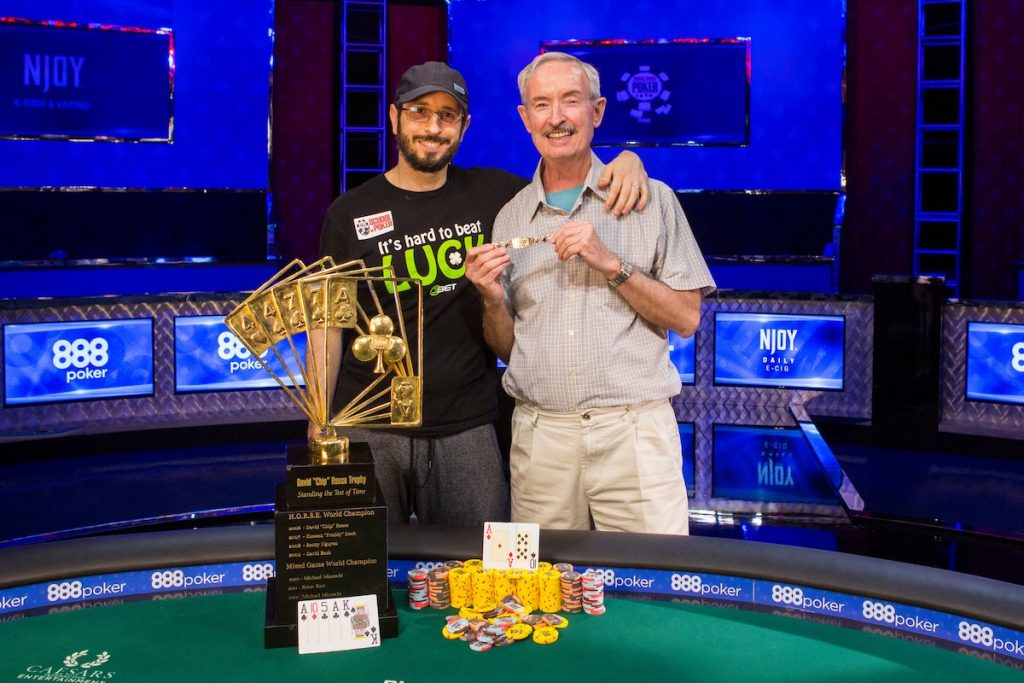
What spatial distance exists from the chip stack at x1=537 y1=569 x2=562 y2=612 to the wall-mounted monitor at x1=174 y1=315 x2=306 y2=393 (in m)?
4.10

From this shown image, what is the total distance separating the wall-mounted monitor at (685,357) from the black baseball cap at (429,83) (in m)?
3.63

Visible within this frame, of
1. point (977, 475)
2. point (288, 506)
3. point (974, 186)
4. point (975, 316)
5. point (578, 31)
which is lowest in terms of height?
point (977, 475)

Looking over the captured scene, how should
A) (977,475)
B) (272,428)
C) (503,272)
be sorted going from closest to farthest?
(503,272) → (977,475) → (272,428)

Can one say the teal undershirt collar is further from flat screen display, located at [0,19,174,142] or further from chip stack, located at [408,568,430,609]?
flat screen display, located at [0,19,174,142]

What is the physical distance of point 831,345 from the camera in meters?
5.98

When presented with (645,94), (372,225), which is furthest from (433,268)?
(645,94)

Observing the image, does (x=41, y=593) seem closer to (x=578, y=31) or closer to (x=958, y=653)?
(x=958, y=653)

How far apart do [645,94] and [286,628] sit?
7073mm

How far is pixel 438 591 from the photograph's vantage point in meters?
1.92

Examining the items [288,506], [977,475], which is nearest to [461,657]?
[288,506]

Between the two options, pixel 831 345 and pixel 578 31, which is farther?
pixel 578 31

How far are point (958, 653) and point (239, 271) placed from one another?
673 centimetres

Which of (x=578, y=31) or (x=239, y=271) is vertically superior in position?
(x=578, y=31)

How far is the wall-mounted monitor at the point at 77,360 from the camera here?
5.43 meters
